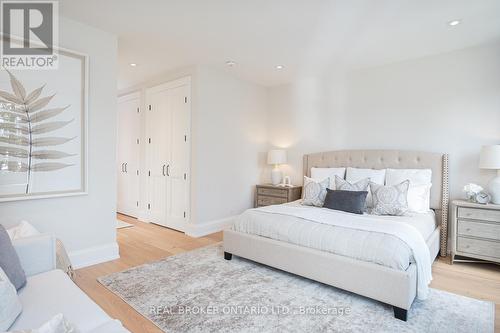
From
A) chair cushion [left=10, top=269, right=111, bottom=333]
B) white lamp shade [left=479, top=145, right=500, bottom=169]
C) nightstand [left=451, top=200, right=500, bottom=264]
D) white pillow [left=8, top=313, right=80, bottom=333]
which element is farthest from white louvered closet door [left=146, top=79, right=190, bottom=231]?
white lamp shade [left=479, top=145, right=500, bottom=169]

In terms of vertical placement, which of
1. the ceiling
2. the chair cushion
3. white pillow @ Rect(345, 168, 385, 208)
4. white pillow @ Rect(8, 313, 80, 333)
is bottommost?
the chair cushion

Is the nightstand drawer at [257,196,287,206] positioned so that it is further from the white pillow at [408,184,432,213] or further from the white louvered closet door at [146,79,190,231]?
the white pillow at [408,184,432,213]

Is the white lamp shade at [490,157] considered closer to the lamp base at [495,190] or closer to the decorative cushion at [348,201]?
the lamp base at [495,190]

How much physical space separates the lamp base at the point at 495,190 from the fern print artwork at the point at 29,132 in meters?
4.59

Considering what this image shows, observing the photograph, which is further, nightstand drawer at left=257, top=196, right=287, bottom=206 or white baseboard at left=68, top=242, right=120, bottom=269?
nightstand drawer at left=257, top=196, right=287, bottom=206

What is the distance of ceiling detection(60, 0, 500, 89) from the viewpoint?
2.55 meters

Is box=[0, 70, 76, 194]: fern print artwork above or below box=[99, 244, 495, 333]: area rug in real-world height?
above

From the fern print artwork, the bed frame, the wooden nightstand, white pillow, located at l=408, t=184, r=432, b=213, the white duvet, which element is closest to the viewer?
the bed frame

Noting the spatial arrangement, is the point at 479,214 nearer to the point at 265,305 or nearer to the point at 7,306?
the point at 265,305

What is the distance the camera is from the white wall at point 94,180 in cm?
282

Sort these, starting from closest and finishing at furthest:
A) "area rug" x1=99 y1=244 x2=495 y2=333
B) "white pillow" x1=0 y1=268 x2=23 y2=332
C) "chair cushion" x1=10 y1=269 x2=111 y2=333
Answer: "white pillow" x1=0 y1=268 x2=23 y2=332
"chair cushion" x1=10 y1=269 x2=111 y2=333
"area rug" x1=99 y1=244 x2=495 y2=333

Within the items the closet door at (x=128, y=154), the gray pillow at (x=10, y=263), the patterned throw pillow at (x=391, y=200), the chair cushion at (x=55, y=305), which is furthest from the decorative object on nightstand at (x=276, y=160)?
the gray pillow at (x=10, y=263)

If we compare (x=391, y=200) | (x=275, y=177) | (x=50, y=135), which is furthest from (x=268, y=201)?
(x=50, y=135)

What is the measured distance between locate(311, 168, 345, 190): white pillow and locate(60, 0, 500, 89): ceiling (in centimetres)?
158
